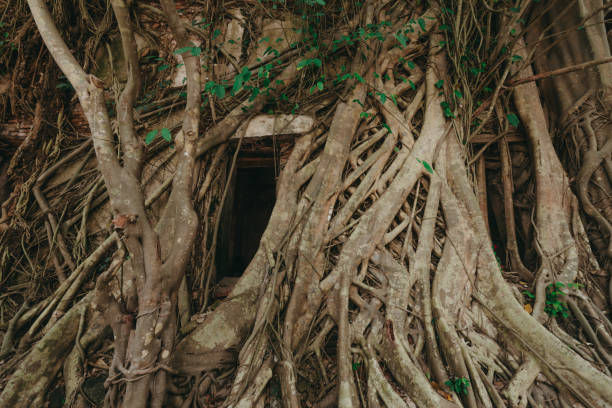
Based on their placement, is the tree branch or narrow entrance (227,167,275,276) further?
narrow entrance (227,167,275,276)

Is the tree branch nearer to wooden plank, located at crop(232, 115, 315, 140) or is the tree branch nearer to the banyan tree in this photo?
the banyan tree

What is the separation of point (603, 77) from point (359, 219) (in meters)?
2.68

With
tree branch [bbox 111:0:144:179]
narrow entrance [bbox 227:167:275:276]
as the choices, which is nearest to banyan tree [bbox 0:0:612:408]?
tree branch [bbox 111:0:144:179]

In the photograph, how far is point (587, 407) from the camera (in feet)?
4.69

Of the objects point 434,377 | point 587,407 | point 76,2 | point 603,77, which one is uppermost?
point 76,2

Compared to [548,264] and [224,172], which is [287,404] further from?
[548,264]

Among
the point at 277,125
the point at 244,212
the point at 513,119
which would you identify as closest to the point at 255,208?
the point at 244,212

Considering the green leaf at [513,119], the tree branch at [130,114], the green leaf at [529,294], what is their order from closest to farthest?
the tree branch at [130,114] → the green leaf at [529,294] → the green leaf at [513,119]

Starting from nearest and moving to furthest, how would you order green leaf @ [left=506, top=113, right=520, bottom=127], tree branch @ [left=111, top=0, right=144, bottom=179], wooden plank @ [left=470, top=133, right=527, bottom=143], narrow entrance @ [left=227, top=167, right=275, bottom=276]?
tree branch @ [left=111, top=0, right=144, bottom=179] → green leaf @ [left=506, top=113, right=520, bottom=127] → wooden plank @ [left=470, top=133, right=527, bottom=143] → narrow entrance @ [left=227, top=167, right=275, bottom=276]

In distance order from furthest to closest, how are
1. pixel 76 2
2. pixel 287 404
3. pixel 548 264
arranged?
pixel 76 2 < pixel 548 264 < pixel 287 404

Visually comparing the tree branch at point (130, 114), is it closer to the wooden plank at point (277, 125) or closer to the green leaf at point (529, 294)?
the wooden plank at point (277, 125)

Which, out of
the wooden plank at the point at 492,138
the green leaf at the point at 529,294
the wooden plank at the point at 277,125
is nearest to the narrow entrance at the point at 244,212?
the wooden plank at the point at 277,125

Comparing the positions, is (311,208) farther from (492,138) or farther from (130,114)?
(492,138)

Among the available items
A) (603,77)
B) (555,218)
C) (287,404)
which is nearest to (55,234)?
(287,404)
